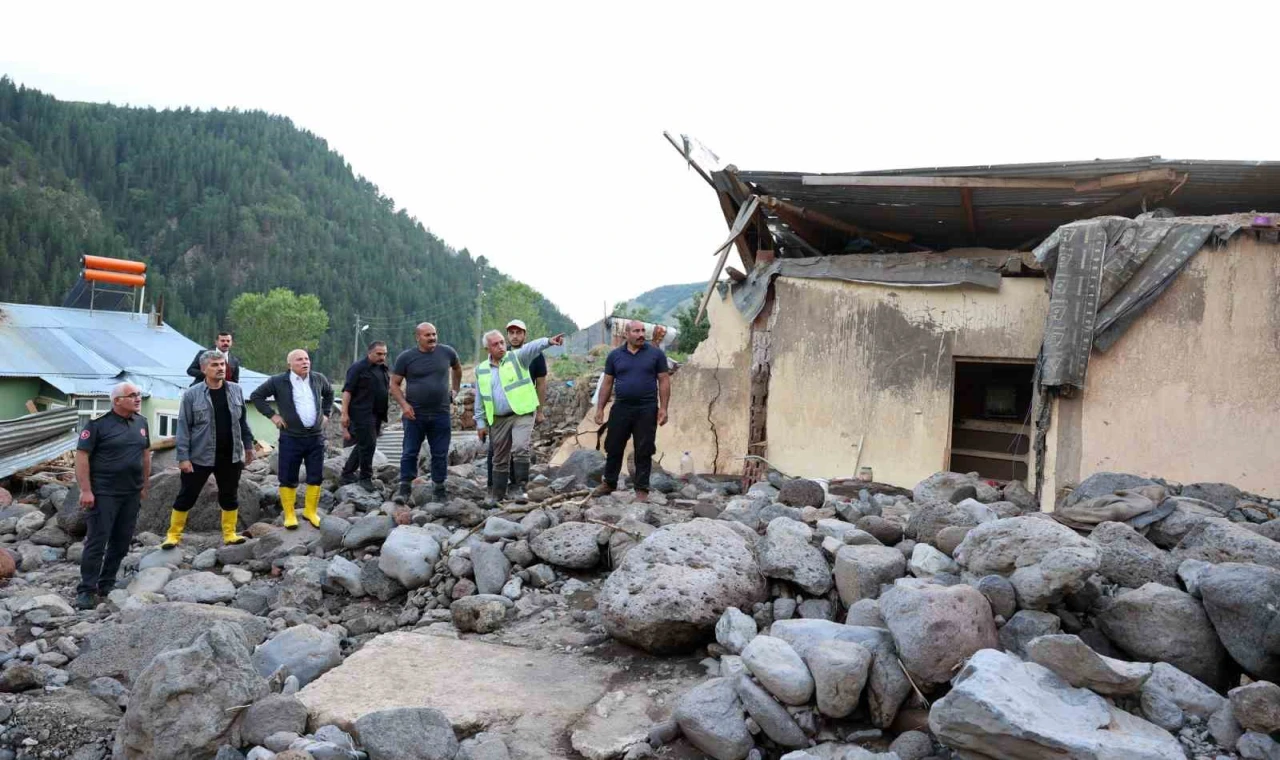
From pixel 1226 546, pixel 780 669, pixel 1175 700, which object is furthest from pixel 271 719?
pixel 1226 546

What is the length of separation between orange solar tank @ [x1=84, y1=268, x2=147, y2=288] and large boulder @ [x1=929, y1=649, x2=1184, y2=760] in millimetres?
27935

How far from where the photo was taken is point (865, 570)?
4414 millimetres

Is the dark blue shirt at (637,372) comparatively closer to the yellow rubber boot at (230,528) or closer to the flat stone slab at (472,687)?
the flat stone slab at (472,687)

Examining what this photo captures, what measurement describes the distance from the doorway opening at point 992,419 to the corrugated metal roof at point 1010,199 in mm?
1591

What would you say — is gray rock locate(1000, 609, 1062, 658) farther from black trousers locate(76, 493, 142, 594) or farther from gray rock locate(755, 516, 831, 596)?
black trousers locate(76, 493, 142, 594)

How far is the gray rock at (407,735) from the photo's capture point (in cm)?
349

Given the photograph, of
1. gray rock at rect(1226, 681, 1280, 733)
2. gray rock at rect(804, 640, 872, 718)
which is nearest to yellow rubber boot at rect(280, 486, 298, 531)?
gray rock at rect(804, 640, 872, 718)

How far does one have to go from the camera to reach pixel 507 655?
4664 mm

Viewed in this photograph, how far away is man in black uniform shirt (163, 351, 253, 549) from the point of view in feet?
21.2

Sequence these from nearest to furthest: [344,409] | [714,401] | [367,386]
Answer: [344,409] → [367,386] → [714,401]

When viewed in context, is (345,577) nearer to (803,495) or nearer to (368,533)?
(368,533)

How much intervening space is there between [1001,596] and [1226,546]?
1.29 metres

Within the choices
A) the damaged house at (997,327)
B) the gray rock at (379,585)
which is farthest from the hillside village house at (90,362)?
the gray rock at (379,585)

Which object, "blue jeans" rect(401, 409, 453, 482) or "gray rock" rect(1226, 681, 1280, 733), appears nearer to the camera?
"gray rock" rect(1226, 681, 1280, 733)
